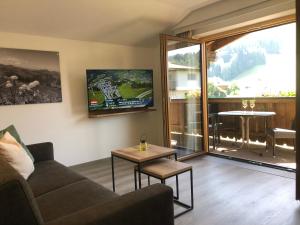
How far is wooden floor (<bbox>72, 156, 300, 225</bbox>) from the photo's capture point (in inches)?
90.0

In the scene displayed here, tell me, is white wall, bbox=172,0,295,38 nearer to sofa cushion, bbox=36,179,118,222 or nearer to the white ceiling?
the white ceiling

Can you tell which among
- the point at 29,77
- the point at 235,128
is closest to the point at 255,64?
the point at 235,128

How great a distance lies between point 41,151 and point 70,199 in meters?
1.26

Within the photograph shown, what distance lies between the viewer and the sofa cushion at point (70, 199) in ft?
5.30

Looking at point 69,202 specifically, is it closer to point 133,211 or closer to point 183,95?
point 133,211

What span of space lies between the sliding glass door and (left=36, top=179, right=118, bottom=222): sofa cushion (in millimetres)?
2157

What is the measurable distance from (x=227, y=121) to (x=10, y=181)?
560 cm

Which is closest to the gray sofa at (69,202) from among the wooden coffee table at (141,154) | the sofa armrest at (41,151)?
the sofa armrest at (41,151)

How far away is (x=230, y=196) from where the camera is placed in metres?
2.74

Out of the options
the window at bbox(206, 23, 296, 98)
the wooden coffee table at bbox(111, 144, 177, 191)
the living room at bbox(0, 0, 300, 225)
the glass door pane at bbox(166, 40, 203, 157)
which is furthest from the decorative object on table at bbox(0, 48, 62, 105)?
the window at bbox(206, 23, 296, 98)

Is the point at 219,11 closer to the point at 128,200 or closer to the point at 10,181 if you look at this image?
the point at 128,200

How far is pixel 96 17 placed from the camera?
355 cm

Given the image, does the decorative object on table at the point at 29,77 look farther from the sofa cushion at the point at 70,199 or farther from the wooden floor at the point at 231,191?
the sofa cushion at the point at 70,199

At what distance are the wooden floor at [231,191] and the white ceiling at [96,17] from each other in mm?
2197
